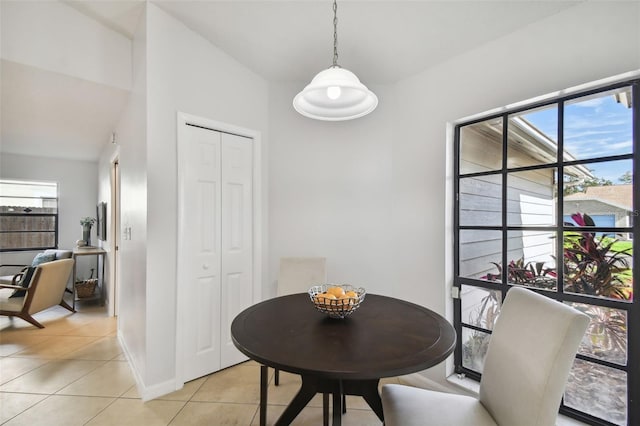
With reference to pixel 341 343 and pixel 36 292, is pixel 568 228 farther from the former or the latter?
pixel 36 292

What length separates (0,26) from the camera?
1.98 m

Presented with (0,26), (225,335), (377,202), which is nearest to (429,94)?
(377,202)

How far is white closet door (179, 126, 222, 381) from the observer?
232 centimetres

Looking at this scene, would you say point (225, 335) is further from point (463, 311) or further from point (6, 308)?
point (6, 308)

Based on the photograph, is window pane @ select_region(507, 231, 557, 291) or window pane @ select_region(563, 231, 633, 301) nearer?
window pane @ select_region(563, 231, 633, 301)

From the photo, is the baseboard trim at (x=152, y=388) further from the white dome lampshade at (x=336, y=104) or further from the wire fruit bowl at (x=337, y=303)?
the white dome lampshade at (x=336, y=104)

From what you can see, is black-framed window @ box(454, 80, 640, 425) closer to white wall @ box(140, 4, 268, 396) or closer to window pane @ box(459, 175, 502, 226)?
window pane @ box(459, 175, 502, 226)

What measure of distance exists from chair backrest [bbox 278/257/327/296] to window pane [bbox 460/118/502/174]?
139 cm

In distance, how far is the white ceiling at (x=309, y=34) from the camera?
1.86m

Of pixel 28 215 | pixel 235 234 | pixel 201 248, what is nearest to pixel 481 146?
pixel 235 234

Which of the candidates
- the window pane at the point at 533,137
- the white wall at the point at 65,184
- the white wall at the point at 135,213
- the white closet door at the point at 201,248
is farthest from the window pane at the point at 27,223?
the window pane at the point at 533,137

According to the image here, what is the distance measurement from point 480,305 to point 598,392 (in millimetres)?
715

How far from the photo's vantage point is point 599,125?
164cm

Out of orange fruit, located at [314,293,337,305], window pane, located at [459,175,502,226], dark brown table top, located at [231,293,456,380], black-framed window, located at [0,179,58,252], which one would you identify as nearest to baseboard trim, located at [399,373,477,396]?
dark brown table top, located at [231,293,456,380]
